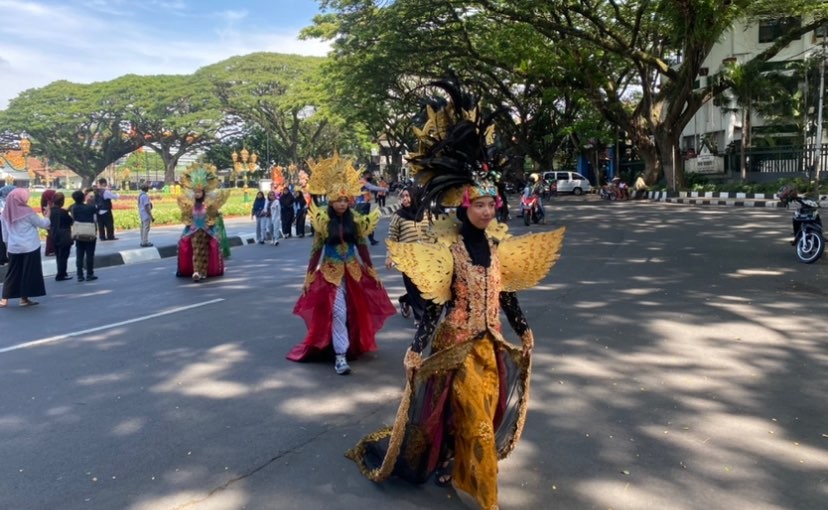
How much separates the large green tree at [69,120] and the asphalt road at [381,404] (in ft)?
150

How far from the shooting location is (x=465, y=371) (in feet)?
9.70

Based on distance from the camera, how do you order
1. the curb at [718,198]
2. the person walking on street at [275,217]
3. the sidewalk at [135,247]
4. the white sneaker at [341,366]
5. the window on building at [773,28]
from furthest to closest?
the window on building at [773,28] < the curb at [718,198] < the person walking on street at [275,217] < the sidewalk at [135,247] < the white sneaker at [341,366]

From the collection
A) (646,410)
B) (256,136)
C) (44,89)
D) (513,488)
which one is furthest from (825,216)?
(256,136)

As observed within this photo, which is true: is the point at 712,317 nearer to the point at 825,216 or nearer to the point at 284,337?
the point at 284,337

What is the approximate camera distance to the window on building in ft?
90.8

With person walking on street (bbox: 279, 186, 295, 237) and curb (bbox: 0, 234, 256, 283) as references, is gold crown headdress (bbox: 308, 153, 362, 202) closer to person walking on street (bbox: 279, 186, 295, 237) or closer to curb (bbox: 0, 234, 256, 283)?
curb (bbox: 0, 234, 256, 283)

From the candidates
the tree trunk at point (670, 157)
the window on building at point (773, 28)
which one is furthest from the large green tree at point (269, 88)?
the window on building at point (773, 28)

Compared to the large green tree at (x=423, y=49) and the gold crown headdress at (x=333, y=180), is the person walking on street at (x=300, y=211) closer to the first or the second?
the large green tree at (x=423, y=49)

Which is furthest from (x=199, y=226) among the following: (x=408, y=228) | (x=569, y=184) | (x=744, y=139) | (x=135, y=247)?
(x=569, y=184)

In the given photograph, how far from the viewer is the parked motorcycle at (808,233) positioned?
32.6 feet

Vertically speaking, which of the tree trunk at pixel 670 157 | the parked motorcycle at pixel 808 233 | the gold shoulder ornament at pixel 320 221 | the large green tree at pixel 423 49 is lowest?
the parked motorcycle at pixel 808 233

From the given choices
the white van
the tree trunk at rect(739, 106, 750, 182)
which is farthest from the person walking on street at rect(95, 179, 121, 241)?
the white van

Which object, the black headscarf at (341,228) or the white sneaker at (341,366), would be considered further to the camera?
the black headscarf at (341,228)

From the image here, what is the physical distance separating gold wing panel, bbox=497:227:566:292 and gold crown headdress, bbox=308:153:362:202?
8.13 ft
